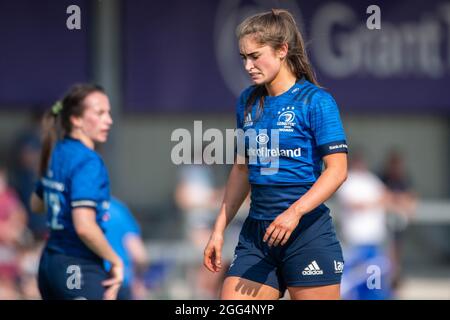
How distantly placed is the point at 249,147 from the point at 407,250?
33.2 ft

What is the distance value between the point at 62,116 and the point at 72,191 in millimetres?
548

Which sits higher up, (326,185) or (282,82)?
(282,82)

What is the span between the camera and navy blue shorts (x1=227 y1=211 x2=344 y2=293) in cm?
487

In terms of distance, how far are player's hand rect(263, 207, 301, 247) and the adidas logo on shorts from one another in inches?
9.7

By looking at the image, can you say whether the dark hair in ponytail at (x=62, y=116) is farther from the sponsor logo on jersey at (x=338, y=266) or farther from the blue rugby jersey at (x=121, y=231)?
the sponsor logo on jersey at (x=338, y=266)

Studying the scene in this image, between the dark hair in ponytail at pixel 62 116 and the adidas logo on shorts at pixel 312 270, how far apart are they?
1732mm

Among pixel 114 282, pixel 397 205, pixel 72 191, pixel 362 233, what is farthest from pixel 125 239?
pixel 397 205

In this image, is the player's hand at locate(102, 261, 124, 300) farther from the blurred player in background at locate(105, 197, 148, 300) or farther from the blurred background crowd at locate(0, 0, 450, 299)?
the blurred background crowd at locate(0, 0, 450, 299)

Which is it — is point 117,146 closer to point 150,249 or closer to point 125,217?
point 150,249

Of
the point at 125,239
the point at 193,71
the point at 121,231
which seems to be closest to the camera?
the point at 121,231

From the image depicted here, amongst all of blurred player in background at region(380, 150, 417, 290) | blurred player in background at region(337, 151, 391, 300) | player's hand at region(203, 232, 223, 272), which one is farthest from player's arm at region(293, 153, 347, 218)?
blurred player in background at region(380, 150, 417, 290)

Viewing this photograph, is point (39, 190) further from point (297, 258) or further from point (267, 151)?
point (297, 258)

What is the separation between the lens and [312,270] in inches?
191

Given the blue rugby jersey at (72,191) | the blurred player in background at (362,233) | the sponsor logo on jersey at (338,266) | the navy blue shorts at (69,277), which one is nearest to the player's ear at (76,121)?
the blue rugby jersey at (72,191)
